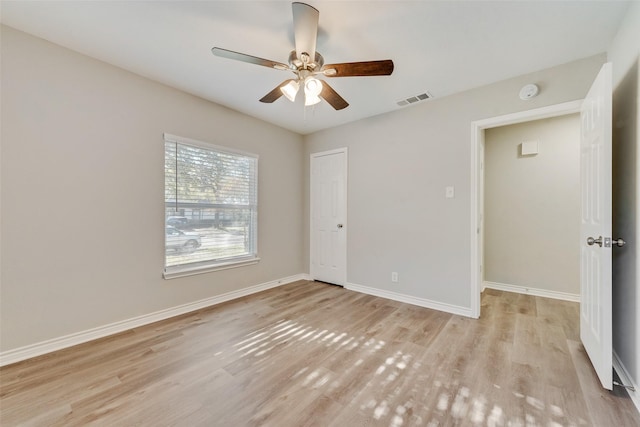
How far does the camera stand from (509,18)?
1.75 meters

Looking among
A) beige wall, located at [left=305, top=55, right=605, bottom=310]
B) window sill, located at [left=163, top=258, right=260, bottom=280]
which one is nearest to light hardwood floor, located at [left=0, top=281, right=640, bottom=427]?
window sill, located at [left=163, top=258, right=260, bottom=280]

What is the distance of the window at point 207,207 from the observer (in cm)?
279

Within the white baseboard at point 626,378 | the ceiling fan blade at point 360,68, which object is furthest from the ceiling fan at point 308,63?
the white baseboard at point 626,378

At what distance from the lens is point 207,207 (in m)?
3.08

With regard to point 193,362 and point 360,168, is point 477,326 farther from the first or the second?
point 193,362

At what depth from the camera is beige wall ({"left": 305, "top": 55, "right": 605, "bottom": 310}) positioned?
8.31 feet

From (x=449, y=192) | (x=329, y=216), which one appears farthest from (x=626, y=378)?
(x=329, y=216)

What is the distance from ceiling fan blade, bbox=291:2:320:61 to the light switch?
80.7 inches

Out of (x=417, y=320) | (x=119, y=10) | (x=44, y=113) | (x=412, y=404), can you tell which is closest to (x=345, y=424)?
(x=412, y=404)

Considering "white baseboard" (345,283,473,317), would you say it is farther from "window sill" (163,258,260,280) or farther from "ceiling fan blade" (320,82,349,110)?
"ceiling fan blade" (320,82,349,110)

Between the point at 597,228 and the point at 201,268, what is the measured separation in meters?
3.60

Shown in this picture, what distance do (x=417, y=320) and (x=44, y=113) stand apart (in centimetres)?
386

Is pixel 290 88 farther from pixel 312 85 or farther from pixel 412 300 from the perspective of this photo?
pixel 412 300

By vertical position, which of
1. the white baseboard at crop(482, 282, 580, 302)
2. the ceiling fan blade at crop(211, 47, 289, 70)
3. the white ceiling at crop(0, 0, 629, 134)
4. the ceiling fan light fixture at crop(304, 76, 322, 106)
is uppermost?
the white ceiling at crop(0, 0, 629, 134)
